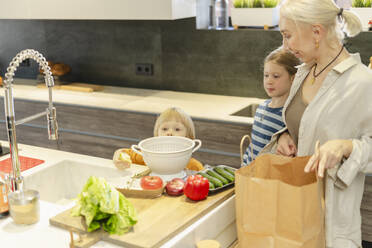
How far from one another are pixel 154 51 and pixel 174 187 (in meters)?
2.24

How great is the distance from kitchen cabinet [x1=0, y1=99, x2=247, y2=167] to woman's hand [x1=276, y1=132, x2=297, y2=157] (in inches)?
34.9

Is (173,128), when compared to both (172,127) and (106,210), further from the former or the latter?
(106,210)

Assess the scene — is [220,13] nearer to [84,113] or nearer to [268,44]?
[268,44]

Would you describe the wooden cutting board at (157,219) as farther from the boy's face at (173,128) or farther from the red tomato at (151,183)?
the boy's face at (173,128)

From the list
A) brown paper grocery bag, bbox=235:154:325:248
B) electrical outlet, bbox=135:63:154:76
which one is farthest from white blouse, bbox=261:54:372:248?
electrical outlet, bbox=135:63:154:76

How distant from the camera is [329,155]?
59.1 inches

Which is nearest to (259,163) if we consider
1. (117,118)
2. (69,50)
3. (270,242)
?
(270,242)

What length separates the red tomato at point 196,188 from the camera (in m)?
1.59

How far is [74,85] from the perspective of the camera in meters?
3.90

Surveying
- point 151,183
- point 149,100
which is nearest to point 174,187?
point 151,183

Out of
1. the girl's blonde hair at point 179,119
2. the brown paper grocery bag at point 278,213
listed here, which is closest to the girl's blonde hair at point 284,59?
the girl's blonde hair at point 179,119

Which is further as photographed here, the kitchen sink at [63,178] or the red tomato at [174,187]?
the kitchen sink at [63,178]

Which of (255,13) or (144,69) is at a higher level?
(255,13)

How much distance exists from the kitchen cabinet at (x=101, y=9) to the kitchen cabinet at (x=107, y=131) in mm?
628
